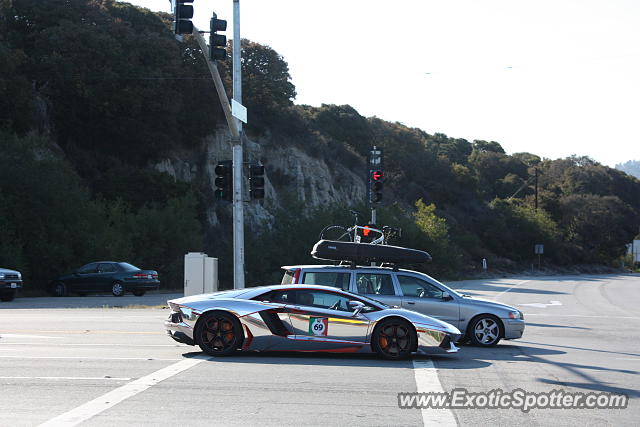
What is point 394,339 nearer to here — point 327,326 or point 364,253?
point 327,326

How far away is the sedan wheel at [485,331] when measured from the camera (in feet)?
50.3

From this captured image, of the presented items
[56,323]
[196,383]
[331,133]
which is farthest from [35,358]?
[331,133]

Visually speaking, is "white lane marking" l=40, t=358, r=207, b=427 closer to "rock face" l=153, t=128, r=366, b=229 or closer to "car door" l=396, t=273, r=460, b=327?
"car door" l=396, t=273, r=460, b=327

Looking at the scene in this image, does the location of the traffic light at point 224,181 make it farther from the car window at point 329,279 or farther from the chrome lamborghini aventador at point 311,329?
the chrome lamborghini aventador at point 311,329

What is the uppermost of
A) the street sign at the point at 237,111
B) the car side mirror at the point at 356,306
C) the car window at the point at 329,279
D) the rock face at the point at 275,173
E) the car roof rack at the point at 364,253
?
the rock face at the point at 275,173

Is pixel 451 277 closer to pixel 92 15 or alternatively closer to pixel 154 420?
pixel 92 15

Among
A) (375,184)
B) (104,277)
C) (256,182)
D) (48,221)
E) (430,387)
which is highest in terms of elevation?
(375,184)

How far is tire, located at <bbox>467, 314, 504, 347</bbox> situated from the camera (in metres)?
15.3

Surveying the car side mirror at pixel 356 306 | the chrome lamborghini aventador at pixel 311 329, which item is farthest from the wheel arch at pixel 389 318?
the car side mirror at pixel 356 306

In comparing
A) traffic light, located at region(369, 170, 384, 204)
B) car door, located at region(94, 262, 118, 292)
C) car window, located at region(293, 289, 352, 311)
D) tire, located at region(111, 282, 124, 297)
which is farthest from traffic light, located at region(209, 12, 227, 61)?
car door, located at region(94, 262, 118, 292)

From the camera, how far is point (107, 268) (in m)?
33.6

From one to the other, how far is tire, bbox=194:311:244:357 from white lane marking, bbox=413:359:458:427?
283 cm

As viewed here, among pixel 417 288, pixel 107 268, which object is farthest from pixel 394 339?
pixel 107 268

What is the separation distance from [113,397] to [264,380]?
209 centimetres
